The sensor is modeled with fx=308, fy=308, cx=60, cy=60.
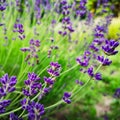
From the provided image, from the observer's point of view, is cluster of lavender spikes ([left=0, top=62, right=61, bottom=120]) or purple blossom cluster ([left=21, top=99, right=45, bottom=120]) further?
purple blossom cluster ([left=21, top=99, right=45, bottom=120])

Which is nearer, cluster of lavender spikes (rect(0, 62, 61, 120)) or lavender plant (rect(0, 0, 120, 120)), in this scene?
cluster of lavender spikes (rect(0, 62, 61, 120))

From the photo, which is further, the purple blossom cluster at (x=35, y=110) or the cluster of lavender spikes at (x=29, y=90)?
the purple blossom cluster at (x=35, y=110)

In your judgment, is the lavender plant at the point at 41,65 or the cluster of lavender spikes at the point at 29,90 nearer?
the cluster of lavender spikes at the point at 29,90

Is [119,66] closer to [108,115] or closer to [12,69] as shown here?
[108,115]

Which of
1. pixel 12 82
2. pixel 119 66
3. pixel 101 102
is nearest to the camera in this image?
pixel 12 82

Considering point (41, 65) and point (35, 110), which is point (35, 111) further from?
point (41, 65)

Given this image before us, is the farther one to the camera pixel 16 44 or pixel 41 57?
pixel 16 44

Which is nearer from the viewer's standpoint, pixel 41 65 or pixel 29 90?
pixel 29 90

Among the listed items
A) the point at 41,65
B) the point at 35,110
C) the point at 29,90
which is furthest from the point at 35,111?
the point at 41,65

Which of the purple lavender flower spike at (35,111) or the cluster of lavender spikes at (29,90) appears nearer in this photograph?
the cluster of lavender spikes at (29,90)

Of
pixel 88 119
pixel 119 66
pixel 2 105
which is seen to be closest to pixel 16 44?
pixel 88 119

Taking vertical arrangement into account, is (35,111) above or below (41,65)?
above
